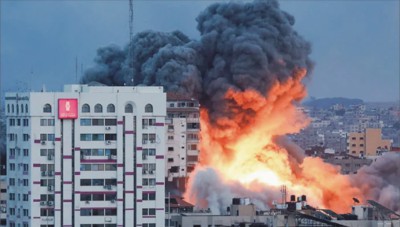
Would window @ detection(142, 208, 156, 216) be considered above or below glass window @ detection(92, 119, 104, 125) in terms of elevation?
below

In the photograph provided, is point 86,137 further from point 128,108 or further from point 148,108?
point 148,108

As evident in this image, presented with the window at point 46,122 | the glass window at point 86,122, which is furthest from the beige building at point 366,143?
the window at point 46,122

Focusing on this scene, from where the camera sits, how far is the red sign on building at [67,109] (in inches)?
2633

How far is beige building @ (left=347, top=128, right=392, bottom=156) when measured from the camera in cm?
12675

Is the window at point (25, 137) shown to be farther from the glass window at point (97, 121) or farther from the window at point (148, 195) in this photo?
the window at point (148, 195)

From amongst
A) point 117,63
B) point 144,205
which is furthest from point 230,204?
point 117,63

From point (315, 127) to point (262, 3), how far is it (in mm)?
76357

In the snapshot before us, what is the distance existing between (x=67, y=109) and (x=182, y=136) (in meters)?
19.5

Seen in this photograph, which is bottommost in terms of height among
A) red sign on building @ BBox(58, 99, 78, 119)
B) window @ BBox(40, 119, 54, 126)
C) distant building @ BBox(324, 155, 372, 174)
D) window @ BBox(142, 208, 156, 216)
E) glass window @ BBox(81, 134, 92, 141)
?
window @ BBox(142, 208, 156, 216)

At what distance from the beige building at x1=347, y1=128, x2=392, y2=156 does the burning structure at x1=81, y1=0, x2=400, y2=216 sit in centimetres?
3396

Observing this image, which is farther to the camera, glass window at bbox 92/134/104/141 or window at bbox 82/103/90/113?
window at bbox 82/103/90/113

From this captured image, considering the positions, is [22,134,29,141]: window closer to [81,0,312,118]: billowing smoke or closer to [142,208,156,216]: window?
[142,208,156,216]: window

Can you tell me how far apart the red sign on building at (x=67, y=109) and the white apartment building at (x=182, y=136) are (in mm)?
18216

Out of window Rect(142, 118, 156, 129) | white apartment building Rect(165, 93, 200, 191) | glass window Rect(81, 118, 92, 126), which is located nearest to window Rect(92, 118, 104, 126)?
glass window Rect(81, 118, 92, 126)
